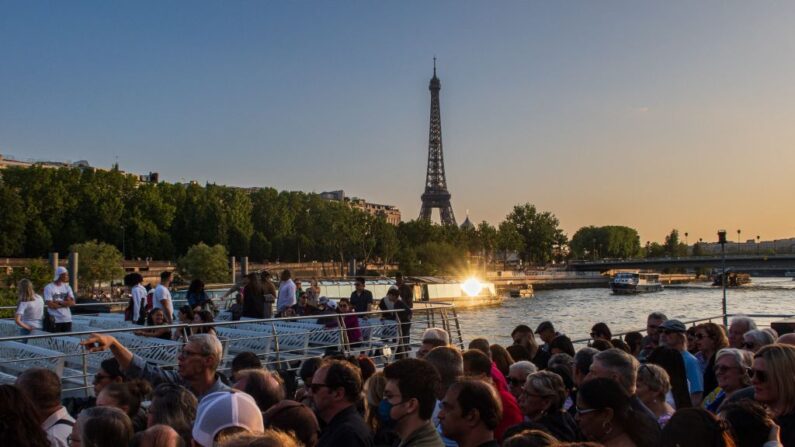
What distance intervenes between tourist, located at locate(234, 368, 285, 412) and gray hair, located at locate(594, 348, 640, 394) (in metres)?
1.93

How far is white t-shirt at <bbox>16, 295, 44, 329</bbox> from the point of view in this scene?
948cm

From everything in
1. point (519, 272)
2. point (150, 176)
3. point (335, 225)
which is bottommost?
point (519, 272)

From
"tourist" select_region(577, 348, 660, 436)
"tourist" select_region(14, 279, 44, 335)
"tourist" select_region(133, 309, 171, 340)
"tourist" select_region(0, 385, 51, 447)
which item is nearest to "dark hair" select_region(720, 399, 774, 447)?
"tourist" select_region(577, 348, 660, 436)

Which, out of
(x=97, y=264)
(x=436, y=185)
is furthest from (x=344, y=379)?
(x=436, y=185)

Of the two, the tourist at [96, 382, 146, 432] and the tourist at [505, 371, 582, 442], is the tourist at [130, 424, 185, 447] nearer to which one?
the tourist at [96, 382, 146, 432]

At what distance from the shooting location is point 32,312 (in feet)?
31.6

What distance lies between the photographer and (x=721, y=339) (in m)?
6.73

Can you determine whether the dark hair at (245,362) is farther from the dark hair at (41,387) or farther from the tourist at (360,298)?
the tourist at (360,298)

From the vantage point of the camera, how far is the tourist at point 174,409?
3616 millimetres

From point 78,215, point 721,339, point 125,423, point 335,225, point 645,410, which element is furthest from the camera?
point 335,225

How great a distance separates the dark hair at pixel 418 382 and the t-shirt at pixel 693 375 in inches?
122

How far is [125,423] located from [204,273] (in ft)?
222

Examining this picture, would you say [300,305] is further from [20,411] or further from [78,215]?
[78,215]

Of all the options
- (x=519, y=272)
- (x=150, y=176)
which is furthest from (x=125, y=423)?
(x=150, y=176)
